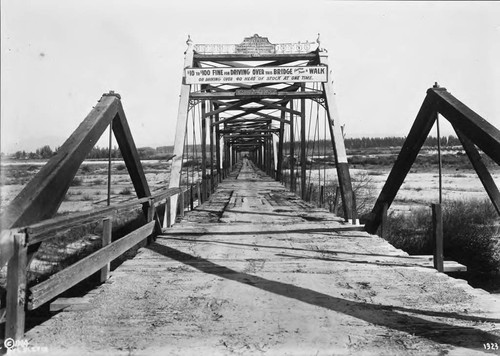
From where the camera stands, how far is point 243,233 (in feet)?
26.7

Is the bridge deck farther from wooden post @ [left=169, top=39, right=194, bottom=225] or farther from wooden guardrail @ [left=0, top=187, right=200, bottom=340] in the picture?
wooden post @ [left=169, top=39, right=194, bottom=225]

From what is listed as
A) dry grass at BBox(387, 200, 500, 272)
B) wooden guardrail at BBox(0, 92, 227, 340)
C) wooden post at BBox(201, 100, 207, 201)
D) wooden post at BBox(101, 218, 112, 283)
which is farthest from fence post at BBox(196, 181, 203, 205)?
wooden post at BBox(101, 218, 112, 283)

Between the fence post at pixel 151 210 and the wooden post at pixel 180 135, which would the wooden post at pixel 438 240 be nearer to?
the fence post at pixel 151 210

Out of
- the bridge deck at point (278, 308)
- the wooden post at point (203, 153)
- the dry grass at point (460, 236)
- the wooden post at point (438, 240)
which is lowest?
the dry grass at point (460, 236)

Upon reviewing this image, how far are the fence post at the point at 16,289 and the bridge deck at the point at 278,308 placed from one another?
6.8 inches

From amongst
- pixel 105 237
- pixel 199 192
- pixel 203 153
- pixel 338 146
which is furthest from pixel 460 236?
pixel 203 153

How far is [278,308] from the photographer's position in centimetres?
378

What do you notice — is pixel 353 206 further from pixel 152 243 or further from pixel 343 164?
pixel 152 243

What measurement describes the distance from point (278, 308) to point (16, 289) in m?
2.03

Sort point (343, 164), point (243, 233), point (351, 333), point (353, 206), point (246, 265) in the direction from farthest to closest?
point (343, 164) → point (353, 206) → point (243, 233) → point (246, 265) → point (351, 333)

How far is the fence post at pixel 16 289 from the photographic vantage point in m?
2.86

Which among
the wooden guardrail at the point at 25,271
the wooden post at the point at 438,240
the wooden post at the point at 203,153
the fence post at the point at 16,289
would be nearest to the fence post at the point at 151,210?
the wooden guardrail at the point at 25,271

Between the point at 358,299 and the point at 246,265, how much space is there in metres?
1.77

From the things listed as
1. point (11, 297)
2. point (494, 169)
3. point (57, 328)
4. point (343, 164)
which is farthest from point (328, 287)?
point (494, 169)
